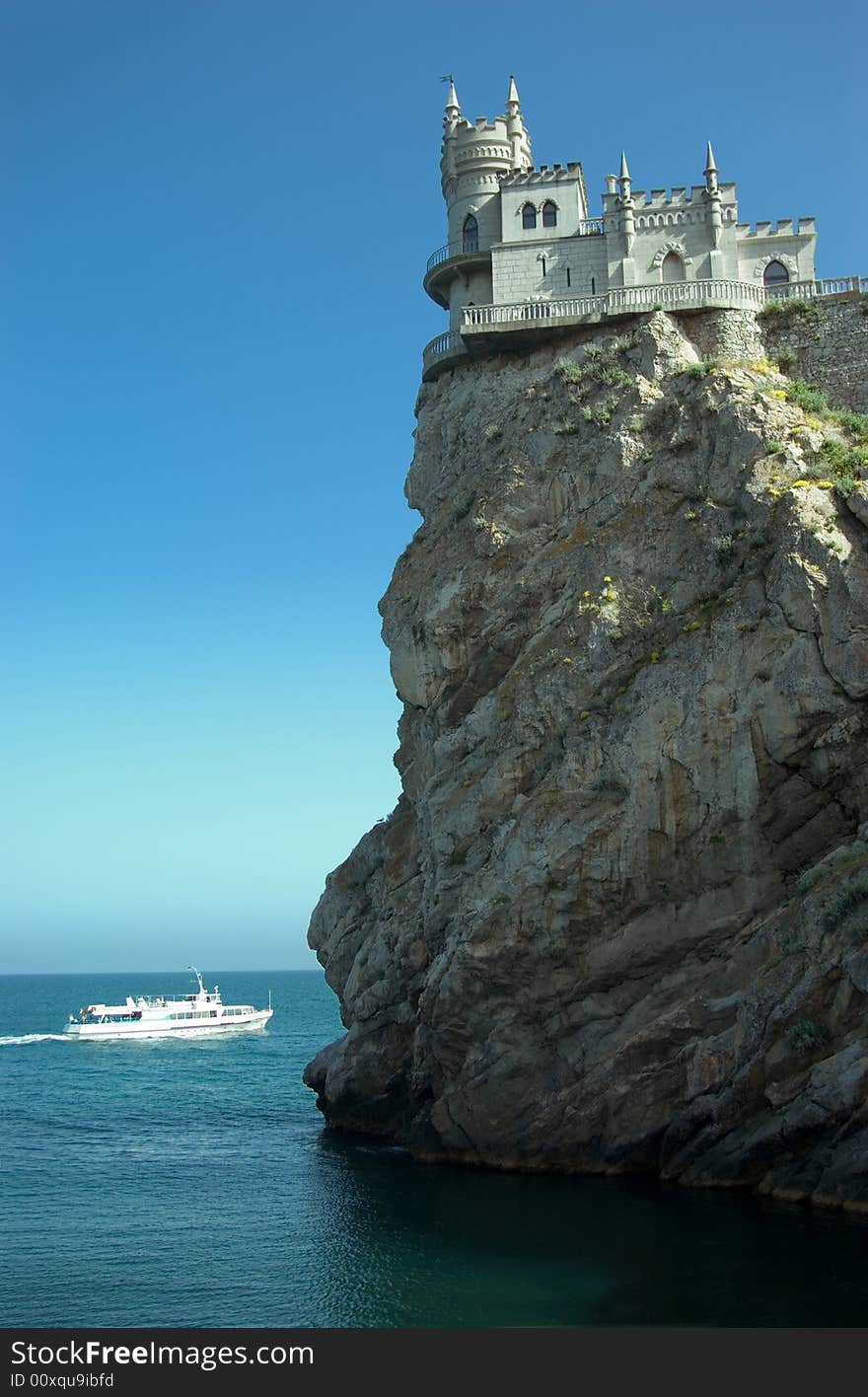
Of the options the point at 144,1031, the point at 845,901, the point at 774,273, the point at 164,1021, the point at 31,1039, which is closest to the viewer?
the point at 845,901

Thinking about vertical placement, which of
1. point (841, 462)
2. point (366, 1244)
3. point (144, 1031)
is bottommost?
point (366, 1244)

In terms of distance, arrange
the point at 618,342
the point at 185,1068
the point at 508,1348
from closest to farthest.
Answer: the point at 508,1348 < the point at 618,342 < the point at 185,1068

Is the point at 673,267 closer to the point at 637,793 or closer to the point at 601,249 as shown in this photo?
the point at 601,249

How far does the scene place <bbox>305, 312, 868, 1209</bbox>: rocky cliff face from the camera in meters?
34.1

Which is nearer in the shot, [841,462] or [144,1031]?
[841,462]

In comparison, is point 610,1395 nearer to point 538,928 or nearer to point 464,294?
point 538,928

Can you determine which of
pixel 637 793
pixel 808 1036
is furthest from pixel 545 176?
pixel 808 1036

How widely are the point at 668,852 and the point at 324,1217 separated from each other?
45.0ft

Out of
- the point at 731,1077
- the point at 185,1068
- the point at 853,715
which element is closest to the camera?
the point at 731,1077

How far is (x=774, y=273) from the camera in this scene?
4800 centimetres

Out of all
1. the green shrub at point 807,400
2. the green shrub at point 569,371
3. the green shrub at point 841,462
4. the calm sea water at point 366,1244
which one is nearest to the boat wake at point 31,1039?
the calm sea water at point 366,1244

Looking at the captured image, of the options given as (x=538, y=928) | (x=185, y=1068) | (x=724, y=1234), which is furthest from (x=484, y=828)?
(x=185, y=1068)

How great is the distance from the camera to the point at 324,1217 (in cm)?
3519

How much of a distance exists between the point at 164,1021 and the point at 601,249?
212 ft
